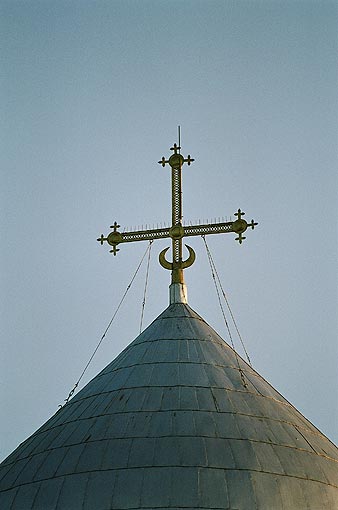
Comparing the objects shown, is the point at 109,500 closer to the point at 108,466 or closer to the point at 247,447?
the point at 108,466

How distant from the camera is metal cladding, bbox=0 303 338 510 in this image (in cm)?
1691

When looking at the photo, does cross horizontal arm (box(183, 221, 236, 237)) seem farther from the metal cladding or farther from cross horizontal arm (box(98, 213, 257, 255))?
the metal cladding

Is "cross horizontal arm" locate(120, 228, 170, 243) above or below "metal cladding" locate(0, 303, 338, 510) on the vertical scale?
above

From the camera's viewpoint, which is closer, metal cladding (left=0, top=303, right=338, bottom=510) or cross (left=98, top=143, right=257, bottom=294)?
metal cladding (left=0, top=303, right=338, bottom=510)

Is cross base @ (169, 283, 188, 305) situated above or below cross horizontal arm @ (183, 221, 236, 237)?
below

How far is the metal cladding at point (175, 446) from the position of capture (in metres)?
16.9

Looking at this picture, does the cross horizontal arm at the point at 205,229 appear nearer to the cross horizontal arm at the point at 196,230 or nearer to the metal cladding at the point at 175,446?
the cross horizontal arm at the point at 196,230

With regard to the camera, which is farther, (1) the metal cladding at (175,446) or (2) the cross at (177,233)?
(2) the cross at (177,233)

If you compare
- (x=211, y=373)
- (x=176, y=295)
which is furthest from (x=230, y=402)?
(x=176, y=295)

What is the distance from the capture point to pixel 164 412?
60.4ft

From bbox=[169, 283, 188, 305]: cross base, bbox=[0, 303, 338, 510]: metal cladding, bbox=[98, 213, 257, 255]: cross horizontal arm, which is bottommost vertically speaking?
bbox=[0, 303, 338, 510]: metal cladding

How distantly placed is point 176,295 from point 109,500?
611cm

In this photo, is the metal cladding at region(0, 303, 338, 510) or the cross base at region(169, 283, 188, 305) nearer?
the metal cladding at region(0, 303, 338, 510)

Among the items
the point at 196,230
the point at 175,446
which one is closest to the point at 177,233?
the point at 196,230
